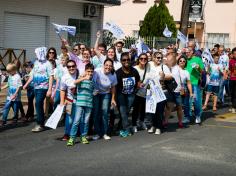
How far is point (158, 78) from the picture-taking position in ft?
31.3

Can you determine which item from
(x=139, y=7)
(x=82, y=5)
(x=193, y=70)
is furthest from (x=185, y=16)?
(x=139, y=7)

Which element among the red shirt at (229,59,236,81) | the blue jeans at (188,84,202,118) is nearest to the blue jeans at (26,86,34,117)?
the blue jeans at (188,84,202,118)

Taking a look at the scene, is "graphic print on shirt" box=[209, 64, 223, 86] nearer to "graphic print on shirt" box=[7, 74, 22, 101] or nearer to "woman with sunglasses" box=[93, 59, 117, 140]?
"woman with sunglasses" box=[93, 59, 117, 140]

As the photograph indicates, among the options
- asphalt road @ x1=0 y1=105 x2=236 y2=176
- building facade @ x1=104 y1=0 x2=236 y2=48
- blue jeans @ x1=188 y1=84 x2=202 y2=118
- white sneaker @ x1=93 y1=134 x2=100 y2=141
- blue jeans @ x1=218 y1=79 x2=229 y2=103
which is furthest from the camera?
building facade @ x1=104 y1=0 x2=236 y2=48

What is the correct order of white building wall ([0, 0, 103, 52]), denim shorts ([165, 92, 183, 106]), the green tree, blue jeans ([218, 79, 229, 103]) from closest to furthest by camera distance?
denim shorts ([165, 92, 183, 106]) < blue jeans ([218, 79, 229, 103]) < white building wall ([0, 0, 103, 52]) < the green tree

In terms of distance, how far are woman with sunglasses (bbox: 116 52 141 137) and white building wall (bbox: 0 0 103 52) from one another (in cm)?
953

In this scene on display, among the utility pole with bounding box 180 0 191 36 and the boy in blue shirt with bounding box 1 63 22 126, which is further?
the utility pole with bounding box 180 0 191 36

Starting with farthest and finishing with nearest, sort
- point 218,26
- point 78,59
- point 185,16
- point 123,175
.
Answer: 1. point 218,26
2. point 185,16
3. point 78,59
4. point 123,175

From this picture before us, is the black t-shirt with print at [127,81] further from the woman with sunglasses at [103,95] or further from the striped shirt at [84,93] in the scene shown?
the striped shirt at [84,93]

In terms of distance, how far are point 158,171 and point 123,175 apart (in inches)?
→ 21.8

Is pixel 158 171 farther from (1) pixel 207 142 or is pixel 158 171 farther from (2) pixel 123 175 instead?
(1) pixel 207 142

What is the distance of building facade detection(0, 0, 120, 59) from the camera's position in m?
17.9

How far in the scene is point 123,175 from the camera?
6453mm

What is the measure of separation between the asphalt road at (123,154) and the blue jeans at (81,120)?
9.4 inches
